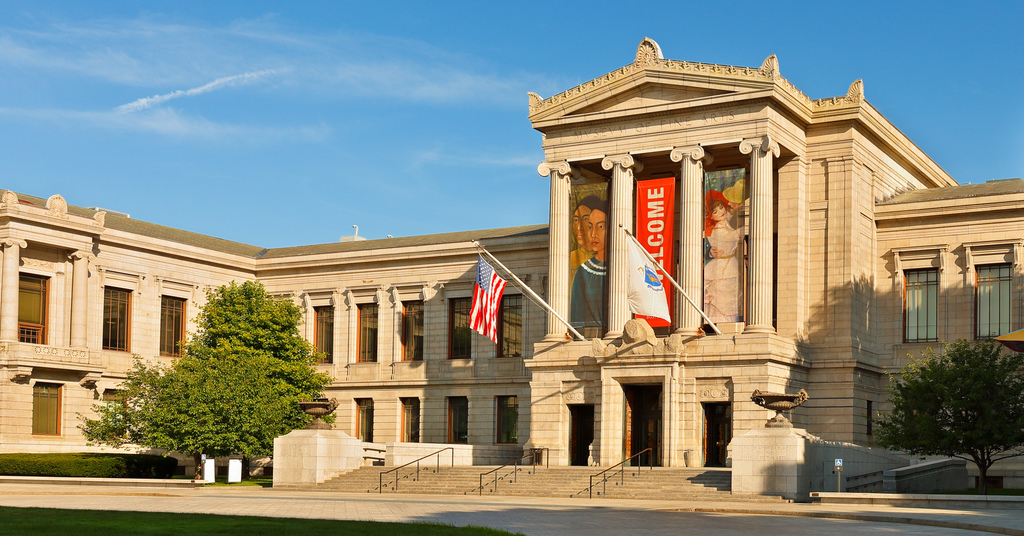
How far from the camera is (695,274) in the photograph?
5056cm

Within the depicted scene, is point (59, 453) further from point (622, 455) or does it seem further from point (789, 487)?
point (789, 487)

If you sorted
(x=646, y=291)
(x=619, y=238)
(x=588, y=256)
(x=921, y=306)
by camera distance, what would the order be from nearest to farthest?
(x=646, y=291)
(x=619, y=238)
(x=921, y=306)
(x=588, y=256)

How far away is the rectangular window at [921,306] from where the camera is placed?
5281cm

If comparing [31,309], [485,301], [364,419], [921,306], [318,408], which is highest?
[921,306]

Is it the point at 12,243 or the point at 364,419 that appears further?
the point at 364,419

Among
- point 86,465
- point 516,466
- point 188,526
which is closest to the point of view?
point 188,526

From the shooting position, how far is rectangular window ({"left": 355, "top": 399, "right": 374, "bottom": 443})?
65.7 metres

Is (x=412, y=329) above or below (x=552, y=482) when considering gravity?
above

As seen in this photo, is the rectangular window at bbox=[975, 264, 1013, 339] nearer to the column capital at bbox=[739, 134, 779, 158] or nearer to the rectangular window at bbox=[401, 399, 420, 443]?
the column capital at bbox=[739, 134, 779, 158]

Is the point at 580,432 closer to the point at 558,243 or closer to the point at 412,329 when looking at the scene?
the point at 558,243

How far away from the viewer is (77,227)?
58750 millimetres

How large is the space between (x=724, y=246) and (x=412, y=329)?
66.5 ft

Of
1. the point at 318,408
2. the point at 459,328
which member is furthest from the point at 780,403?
the point at 459,328

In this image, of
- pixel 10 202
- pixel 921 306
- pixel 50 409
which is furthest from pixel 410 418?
pixel 921 306
